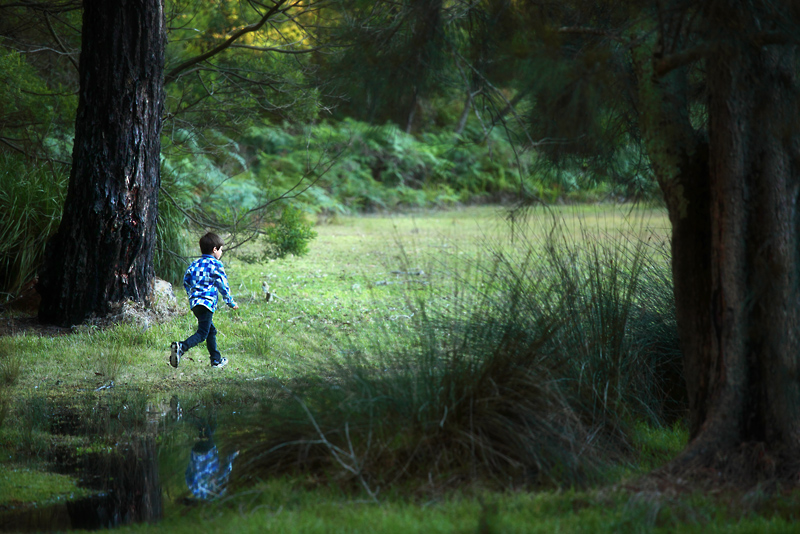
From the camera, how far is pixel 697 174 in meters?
4.13

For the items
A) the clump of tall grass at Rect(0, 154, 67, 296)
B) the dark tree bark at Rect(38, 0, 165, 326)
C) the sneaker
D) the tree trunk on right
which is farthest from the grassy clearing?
the clump of tall grass at Rect(0, 154, 67, 296)

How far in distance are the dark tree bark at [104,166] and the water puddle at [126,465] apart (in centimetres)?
246

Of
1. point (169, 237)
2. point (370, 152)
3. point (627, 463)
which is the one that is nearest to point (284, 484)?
point (627, 463)

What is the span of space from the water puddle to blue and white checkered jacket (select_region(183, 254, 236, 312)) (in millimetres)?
1194

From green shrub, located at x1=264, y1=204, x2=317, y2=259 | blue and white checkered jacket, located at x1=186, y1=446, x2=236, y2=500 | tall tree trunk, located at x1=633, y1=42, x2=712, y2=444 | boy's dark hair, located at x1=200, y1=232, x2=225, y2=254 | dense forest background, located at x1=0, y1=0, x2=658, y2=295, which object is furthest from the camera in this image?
green shrub, located at x1=264, y1=204, x2=317, y2=259

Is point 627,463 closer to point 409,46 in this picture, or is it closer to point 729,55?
point 729,55

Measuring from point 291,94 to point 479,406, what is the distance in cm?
637

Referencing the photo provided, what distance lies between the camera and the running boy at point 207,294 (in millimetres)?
6602

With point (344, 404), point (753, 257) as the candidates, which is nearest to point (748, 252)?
point (753, 257)

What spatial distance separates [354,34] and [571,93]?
5.67 ft

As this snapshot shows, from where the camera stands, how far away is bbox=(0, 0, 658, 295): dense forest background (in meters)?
4.56

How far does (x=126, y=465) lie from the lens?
436 cm

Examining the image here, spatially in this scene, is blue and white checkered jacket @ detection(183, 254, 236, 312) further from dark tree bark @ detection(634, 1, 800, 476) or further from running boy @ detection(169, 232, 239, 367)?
dark tree bark @ detection(634, 1, 800, 476)

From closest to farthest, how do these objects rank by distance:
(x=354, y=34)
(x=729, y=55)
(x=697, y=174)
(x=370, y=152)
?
(x=729, y=55), (x=697, y=174), (x=354, y=34), (x=370, y=152)
